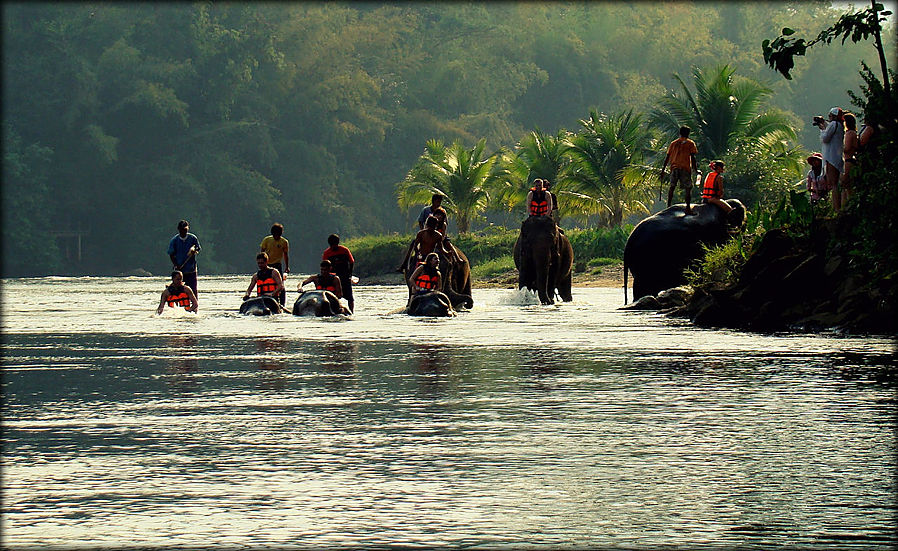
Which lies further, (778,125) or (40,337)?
(778,125)

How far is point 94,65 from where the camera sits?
74.2 m

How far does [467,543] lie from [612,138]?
42866 mm

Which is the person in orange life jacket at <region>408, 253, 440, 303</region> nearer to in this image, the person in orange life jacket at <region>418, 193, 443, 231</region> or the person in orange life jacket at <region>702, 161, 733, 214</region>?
the person in orange life jacket at <region>418, 193, 443, 231</region>

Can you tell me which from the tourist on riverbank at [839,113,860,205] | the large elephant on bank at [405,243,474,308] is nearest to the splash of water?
the large elephant on bank at [405,243,474,308]

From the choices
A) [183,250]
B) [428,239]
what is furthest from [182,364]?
[183,250]

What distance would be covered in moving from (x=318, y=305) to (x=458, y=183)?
3266 cm

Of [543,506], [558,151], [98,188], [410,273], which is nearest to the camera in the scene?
[543,506]

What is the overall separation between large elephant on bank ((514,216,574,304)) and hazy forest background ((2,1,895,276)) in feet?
86.8

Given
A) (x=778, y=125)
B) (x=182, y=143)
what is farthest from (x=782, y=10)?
(x=778, y=125)

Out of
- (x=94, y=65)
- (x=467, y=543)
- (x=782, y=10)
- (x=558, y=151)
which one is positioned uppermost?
(x=782, y=10)

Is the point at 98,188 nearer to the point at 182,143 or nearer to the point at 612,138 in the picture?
the point at 182,143

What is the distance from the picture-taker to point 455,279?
1017 inches

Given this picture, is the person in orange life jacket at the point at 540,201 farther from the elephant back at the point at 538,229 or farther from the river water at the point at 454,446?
the river water at the point at 454,446

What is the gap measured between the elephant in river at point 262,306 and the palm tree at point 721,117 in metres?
20.6
